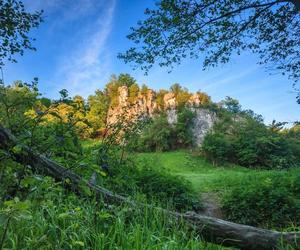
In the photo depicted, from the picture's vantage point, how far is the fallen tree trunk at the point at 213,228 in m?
2.61

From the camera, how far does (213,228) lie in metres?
3.12

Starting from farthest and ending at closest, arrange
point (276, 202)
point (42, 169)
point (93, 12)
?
point (276, 202) < point (93, 12) < point (42, 169)

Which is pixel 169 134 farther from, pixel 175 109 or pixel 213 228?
pixel 213 228

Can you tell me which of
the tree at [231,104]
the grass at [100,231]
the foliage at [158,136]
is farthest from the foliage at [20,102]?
the tree at [231,104]

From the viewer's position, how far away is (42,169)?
275 centimetres

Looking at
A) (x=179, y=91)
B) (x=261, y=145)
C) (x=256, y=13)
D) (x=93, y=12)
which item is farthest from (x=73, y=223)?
(x=179, y=91)

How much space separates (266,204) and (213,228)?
597cm

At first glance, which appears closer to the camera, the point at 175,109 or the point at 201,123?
the point at 201,123

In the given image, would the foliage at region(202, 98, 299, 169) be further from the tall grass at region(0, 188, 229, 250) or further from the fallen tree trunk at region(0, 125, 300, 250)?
the tall grass at region(0, 188, 229, 250)

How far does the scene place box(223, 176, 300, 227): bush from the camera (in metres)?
8.16

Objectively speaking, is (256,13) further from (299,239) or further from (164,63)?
(299,239)

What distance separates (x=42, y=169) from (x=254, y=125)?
1184 inches

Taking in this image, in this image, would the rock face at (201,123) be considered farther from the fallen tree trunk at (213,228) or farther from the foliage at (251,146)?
the fallen tree trunk at (213,228)

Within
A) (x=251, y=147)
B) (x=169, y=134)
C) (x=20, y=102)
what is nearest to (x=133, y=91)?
(x=169, y=134)
